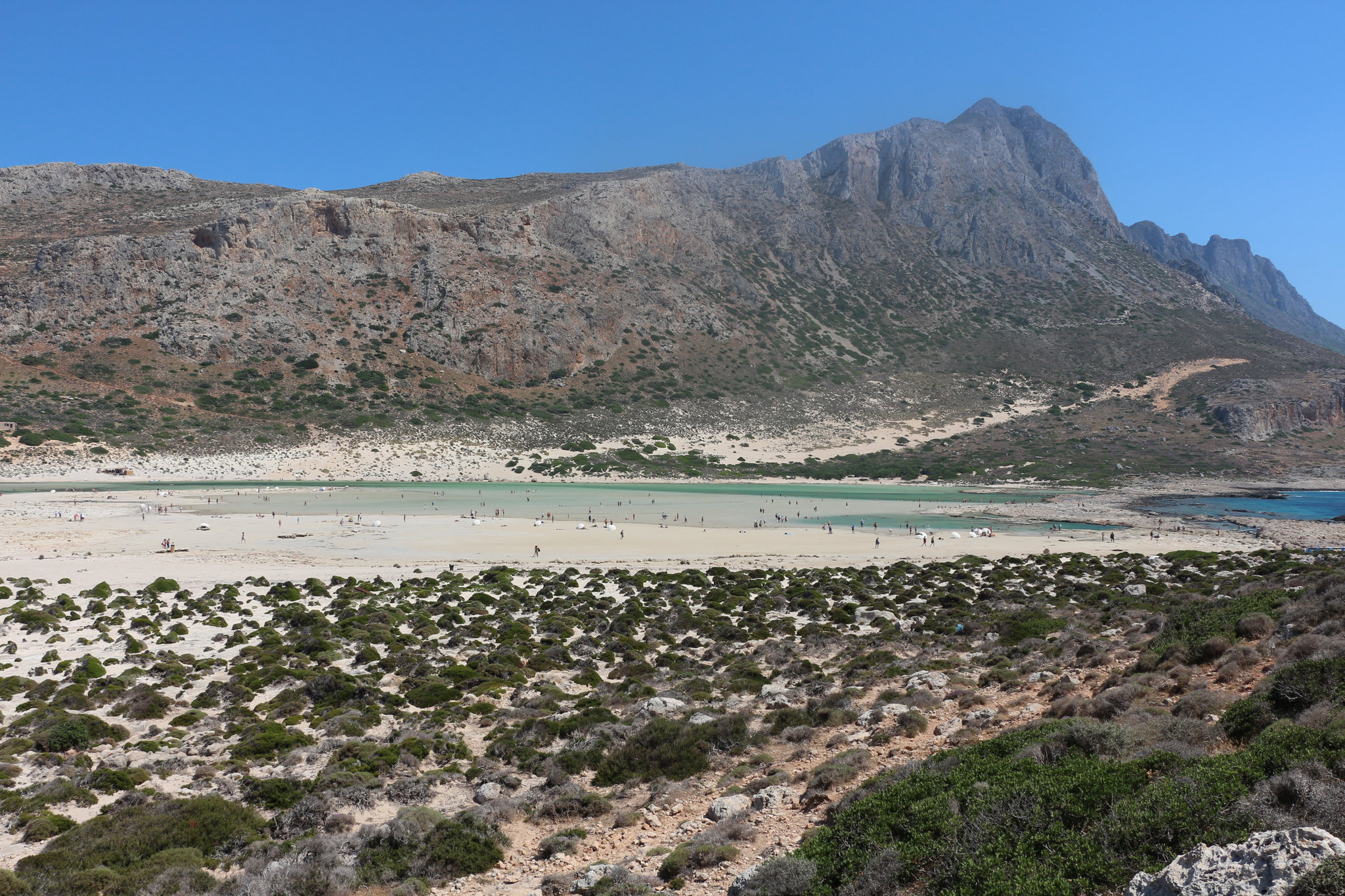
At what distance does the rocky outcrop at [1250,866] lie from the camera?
4.11 m

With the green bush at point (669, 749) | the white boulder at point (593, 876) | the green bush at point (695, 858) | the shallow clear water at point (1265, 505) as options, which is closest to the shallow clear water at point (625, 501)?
the shallow clear water at point (1265, 505)

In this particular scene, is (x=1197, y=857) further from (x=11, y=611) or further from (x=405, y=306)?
(x=405, y=306)

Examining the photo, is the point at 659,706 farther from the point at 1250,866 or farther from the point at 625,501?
the point at 625,501

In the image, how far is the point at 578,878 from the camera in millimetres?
7352

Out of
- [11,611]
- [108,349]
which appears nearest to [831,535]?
[11,611]

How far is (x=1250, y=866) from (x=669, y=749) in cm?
800

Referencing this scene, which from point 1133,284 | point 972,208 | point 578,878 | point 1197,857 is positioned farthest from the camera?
point 972,208

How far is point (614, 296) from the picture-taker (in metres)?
114

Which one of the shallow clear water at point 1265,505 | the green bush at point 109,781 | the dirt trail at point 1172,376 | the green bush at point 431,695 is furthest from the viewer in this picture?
the dirt trail at point 1172,376

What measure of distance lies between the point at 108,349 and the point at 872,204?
139 m

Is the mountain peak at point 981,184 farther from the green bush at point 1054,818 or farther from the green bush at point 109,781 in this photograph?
the green bush at point 109,781

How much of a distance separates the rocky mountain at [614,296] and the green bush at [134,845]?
7863 cm

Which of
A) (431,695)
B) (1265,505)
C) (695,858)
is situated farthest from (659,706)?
(1265,505)

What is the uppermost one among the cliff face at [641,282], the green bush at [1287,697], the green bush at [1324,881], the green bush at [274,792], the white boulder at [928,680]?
the cliff face at [641,282]
